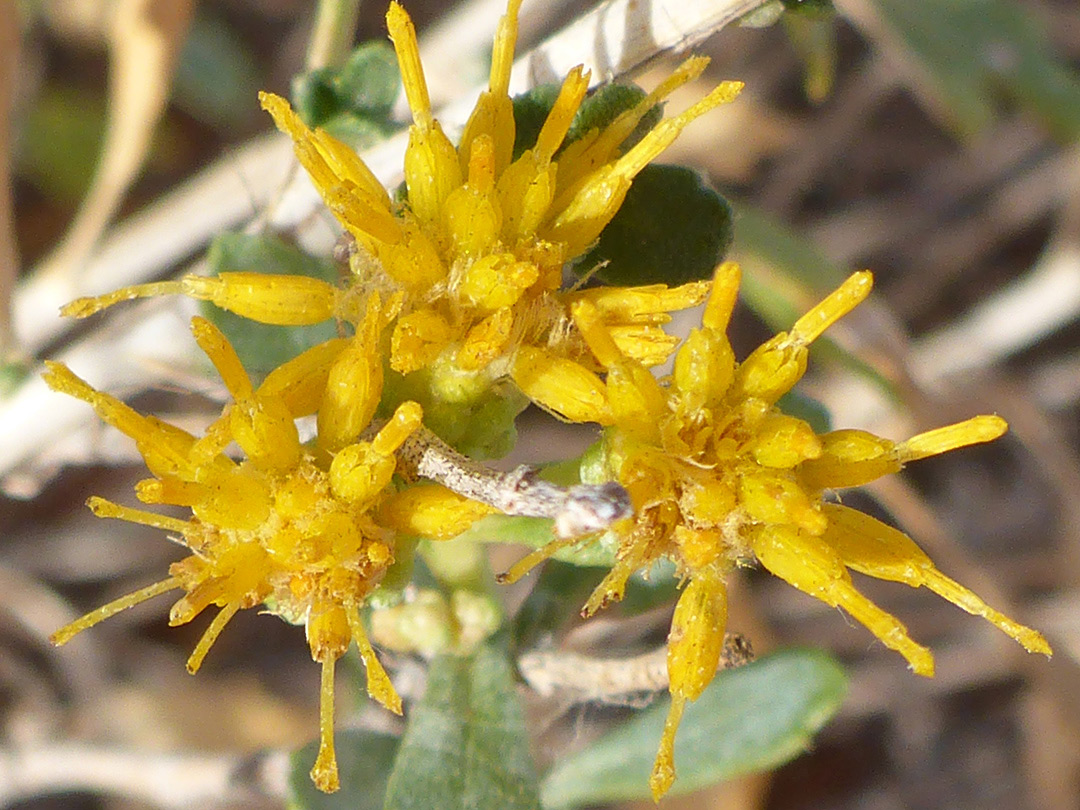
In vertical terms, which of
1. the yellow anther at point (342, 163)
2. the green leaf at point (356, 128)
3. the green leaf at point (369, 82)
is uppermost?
the yellow anther at point (342, 163)

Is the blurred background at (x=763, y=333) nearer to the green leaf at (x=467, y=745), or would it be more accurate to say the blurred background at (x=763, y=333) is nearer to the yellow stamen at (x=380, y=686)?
the green leaf at (x=467, y=745)

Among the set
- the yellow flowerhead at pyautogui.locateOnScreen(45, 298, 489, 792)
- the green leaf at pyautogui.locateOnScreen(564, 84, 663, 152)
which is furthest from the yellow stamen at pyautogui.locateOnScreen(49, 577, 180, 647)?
the green leaf at pyautogui.locateOnScreen(564, 84, 663, 152)

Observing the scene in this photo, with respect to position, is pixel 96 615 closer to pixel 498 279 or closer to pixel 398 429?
pixel 398 429

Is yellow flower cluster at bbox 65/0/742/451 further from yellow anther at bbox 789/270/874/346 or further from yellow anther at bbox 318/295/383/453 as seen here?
yellow anther at bbox 789/270/874/346

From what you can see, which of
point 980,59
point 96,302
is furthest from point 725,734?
point 980,59

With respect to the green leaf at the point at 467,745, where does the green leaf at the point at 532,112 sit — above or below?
above

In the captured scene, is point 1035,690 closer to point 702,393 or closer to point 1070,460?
point 1070,460

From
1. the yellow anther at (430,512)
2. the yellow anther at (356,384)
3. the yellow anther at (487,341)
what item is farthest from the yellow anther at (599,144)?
the yellow anther at (430,512)

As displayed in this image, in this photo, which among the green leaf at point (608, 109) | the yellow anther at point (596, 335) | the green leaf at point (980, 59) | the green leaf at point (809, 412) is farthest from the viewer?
the green leaf at point (980, 59)
